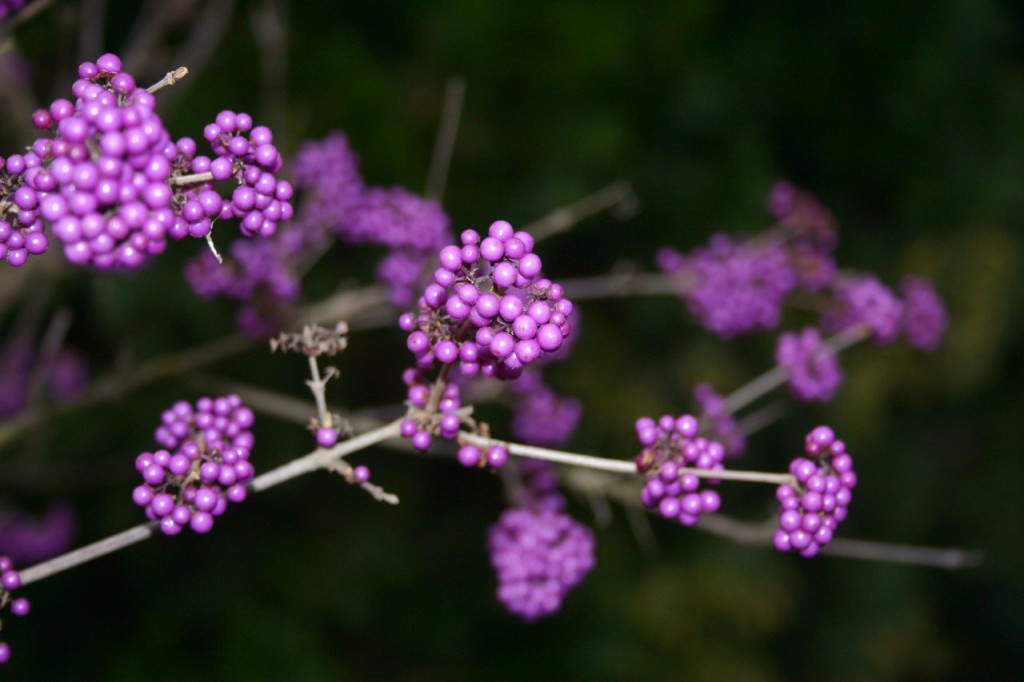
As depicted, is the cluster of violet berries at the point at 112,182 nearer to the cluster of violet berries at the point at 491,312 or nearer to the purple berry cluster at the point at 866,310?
the cluster of violet berries at the point at 491,312

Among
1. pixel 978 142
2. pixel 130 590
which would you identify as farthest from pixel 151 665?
pixel 978 142

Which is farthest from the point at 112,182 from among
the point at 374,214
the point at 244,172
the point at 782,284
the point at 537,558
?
the point at 782,284

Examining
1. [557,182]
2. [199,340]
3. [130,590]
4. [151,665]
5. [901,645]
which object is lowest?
[901,645]

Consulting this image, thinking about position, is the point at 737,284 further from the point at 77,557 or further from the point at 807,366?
the point at 77,557

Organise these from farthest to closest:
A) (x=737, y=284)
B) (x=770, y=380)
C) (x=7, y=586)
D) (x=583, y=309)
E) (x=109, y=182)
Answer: (x=583, y=309) → (x=737, y=284) → (x=770, y=380) → (x=7, y=586) → (x=109, y=182)

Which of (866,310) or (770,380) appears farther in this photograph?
(866,310)

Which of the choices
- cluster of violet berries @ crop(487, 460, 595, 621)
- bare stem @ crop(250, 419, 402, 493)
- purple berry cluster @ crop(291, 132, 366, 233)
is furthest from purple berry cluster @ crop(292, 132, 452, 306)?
bare stem @ crop(250, 419, 402, 493)

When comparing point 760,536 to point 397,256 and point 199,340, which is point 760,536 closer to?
point 397,256
